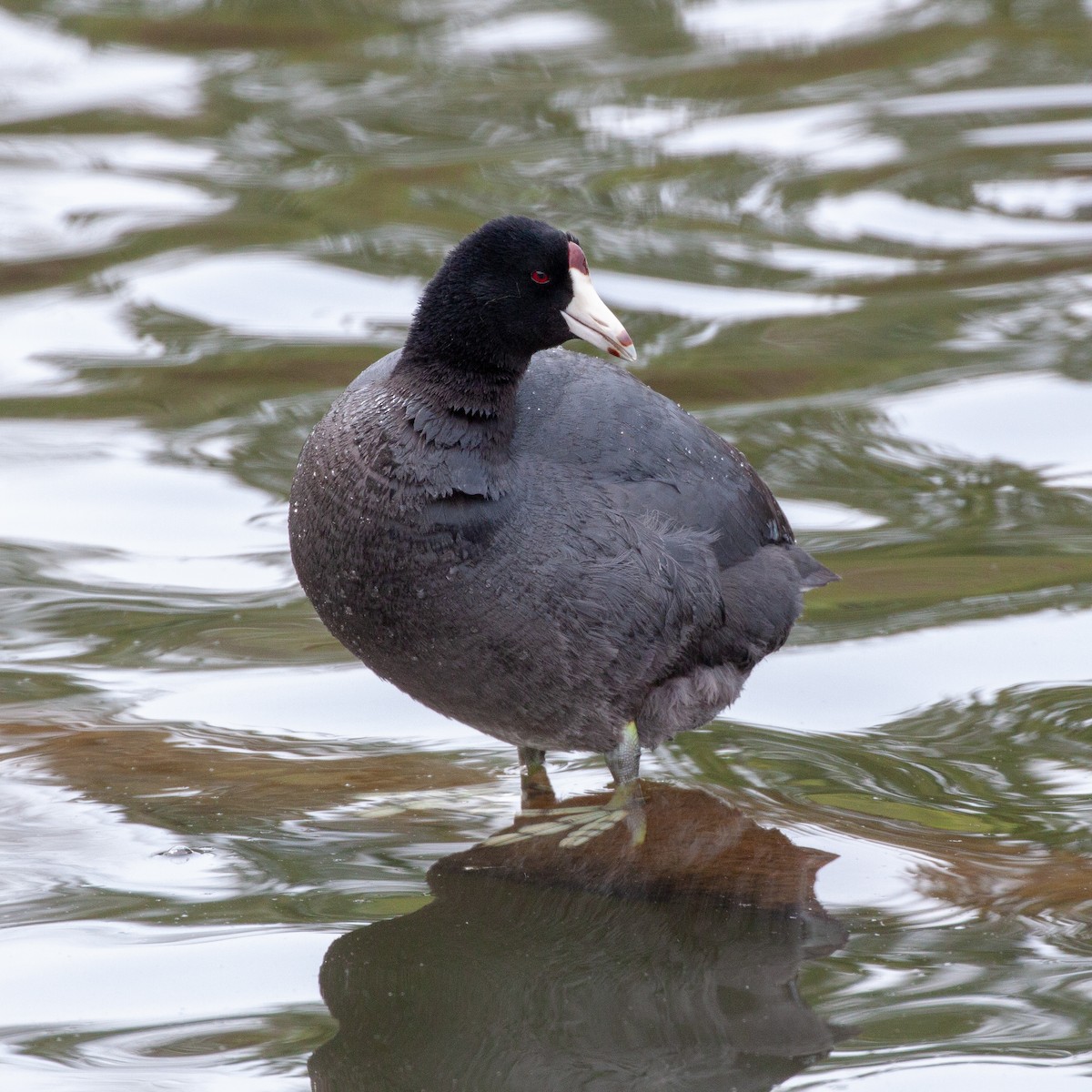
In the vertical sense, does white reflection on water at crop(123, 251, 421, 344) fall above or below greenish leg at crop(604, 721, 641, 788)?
above

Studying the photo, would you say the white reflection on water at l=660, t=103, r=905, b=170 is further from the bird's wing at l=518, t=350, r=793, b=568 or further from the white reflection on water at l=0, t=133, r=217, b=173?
the bird's wing at l=518, t=350, r=793, b=568

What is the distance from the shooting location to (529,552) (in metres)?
3.71

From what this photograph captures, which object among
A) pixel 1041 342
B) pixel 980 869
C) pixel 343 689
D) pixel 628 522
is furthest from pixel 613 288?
pixel 980 869

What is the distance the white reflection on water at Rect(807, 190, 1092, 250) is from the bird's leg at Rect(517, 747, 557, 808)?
4.25 m

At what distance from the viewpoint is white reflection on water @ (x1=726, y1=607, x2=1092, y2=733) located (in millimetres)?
4520

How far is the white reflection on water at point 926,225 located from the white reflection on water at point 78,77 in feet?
11.4

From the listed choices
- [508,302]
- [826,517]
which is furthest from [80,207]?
[508,302]

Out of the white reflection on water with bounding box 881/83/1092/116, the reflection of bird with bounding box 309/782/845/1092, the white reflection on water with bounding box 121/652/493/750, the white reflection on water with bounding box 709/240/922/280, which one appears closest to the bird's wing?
the reflection of bird with bounding box 309/782/845/1092

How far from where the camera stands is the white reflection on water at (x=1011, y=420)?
595 centimetres

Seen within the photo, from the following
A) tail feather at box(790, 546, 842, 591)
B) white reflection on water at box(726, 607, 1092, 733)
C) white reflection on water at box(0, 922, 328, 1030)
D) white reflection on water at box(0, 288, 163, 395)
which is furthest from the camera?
white reflection on water at box(0, 288, 163, 395)

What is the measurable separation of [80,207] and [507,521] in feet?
17.0

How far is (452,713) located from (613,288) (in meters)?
3.75

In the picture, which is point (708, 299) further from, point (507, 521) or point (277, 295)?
point (507, 521)

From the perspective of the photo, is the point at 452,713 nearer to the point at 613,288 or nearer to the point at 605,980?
the point at 605,980
